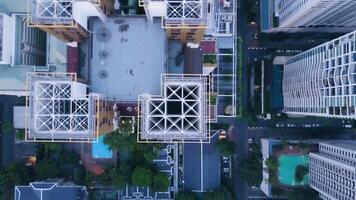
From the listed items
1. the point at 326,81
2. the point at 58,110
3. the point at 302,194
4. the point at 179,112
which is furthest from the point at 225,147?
the point at 58,110

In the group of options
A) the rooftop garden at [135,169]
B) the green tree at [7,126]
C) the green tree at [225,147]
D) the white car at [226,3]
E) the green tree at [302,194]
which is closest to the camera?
the white car at [226,3]

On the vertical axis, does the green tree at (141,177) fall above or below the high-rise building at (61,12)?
below

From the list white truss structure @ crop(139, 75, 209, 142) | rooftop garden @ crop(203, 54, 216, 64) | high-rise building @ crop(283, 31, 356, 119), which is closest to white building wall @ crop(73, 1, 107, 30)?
white truss structure @ crop(139, 75, 209, 142)

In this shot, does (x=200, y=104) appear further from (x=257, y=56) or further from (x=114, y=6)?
(x=257, y=56)

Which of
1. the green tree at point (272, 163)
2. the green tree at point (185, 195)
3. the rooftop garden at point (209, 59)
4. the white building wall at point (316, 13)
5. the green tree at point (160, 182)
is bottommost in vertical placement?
the green tree at point (185, 195)

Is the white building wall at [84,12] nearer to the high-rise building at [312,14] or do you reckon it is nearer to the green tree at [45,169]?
the high-rise building at [312,14]

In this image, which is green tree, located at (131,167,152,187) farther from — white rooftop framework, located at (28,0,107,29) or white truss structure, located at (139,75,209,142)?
white rooftop framework, located at (28,0,107,29)

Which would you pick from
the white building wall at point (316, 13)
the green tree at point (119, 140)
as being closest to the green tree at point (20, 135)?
the green tree at point (119, 140)
